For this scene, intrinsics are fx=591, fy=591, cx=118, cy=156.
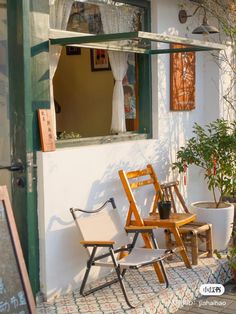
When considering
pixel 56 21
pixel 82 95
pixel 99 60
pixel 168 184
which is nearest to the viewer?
pixel 56 21

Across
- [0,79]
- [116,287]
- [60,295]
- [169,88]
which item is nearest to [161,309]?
[116,287]

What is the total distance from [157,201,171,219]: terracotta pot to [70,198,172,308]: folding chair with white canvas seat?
433 millimetres

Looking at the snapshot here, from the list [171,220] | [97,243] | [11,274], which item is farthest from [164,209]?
[11,274]

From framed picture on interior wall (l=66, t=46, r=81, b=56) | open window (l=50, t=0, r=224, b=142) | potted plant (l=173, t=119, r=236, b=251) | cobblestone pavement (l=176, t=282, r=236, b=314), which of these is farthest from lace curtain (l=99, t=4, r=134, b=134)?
cobblestone pavement (l=176, t=282, r=236, b=314)

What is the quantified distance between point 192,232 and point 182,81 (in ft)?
5.99

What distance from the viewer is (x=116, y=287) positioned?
499cm

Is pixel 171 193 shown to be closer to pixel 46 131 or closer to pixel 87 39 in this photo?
pixel 46 131

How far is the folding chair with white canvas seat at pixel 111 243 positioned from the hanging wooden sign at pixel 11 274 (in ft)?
3.12

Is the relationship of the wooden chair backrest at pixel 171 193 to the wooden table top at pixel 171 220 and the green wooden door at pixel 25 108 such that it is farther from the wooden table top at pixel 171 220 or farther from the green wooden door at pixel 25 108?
the green wooden door at pixel 25 108

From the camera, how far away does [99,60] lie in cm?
654

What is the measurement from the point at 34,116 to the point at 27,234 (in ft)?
3.00

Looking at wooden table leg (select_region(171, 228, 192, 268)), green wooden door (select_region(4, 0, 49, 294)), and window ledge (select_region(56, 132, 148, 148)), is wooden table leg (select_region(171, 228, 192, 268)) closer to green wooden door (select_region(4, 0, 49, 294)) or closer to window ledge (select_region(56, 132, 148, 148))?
window ledge (select_region(56, 132, 148, 148))

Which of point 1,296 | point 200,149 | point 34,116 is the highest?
point 34,116

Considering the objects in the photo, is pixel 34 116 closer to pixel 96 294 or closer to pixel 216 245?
pixel 96 294
